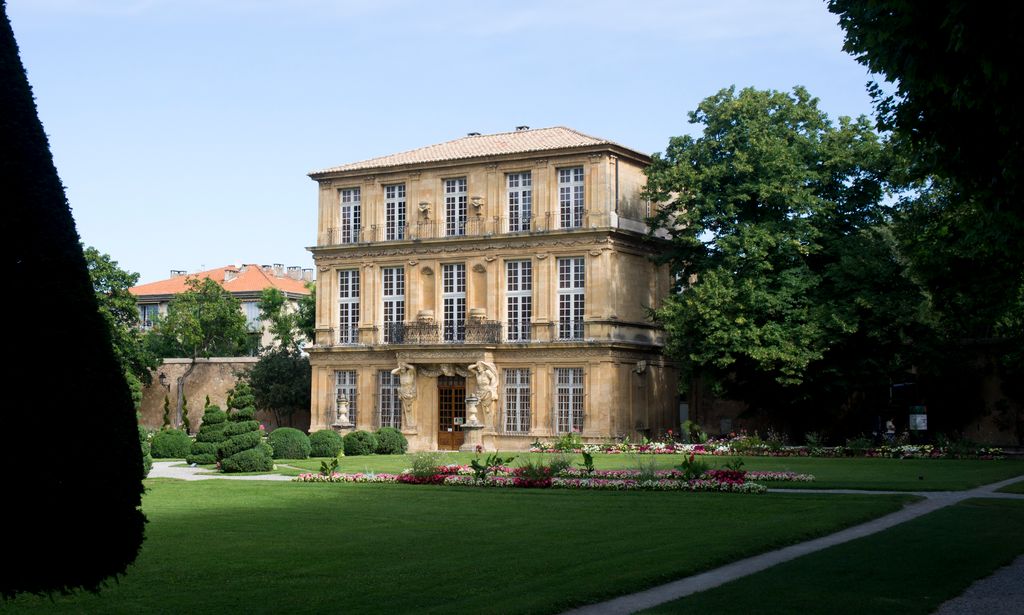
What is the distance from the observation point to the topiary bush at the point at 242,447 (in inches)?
1390

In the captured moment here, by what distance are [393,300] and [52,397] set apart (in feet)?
144

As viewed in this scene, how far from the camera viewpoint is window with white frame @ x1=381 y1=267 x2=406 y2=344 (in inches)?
2099

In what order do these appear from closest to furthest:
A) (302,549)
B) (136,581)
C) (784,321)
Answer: (136,581) < (302,549) < (784,321)

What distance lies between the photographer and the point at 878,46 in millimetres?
13242

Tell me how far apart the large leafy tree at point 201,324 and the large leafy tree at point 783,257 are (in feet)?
114

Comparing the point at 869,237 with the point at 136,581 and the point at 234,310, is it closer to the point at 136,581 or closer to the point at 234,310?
the point at 136,581

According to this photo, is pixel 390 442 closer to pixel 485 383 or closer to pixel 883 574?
pixel 485 383

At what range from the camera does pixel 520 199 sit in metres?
51.4

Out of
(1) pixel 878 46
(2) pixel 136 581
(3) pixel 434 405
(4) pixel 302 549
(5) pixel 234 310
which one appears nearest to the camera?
(1) pixel 878 46

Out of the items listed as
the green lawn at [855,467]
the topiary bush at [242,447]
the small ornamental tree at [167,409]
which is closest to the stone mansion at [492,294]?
the green lawn at [855,467]

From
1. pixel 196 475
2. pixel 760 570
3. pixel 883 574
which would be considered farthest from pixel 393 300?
pixel 883 574

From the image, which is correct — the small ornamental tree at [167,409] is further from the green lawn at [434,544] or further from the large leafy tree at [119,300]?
the green lawn at [434,544]

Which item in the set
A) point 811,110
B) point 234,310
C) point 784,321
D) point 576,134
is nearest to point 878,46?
point 784,321

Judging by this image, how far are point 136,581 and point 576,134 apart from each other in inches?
1574
